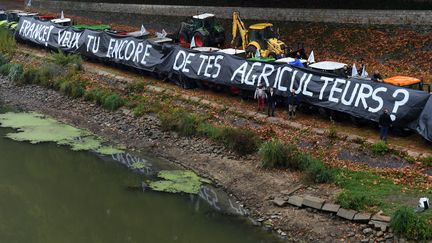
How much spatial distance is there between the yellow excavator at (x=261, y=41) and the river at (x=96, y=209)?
10578 millimetres

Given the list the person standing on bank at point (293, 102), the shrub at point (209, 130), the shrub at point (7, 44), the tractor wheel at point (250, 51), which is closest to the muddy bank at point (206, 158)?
the shrub at point (209, 130)

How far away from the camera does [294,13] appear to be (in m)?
36.9

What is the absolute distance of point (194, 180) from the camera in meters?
21.0

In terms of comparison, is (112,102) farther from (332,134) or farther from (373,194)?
(373,194)

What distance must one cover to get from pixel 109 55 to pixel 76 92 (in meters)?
4.37

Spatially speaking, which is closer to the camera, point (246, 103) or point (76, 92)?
point (246, 103)

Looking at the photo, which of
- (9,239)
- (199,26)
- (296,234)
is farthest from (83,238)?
(199,26)

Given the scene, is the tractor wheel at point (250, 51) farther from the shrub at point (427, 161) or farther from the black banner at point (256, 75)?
the shrub at point (427, 161)

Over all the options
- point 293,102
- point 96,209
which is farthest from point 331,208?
point 96,209

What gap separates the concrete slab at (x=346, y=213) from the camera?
16.5 metres

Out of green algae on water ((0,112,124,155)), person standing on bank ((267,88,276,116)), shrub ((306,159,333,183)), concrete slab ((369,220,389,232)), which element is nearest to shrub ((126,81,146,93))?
green algae on water ((0,112,124,155))

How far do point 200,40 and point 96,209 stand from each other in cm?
1825

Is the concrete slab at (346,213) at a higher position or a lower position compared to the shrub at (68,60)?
higher

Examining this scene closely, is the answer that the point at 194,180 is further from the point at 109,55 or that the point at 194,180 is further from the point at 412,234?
the point at 109,55
